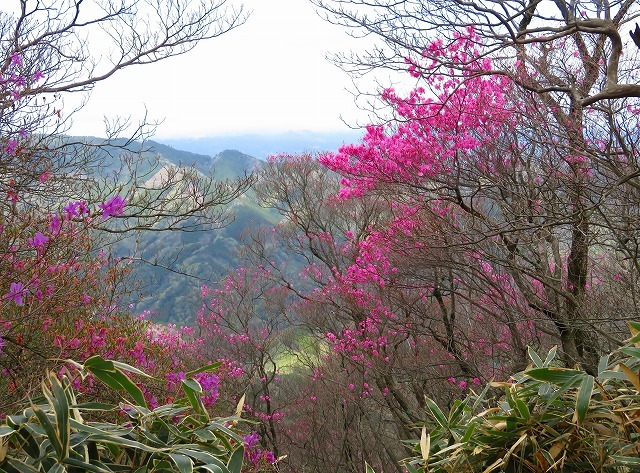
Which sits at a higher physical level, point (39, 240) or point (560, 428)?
point (39, 240)

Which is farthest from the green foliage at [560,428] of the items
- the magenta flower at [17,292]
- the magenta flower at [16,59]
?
the magenta flower at [16,59]

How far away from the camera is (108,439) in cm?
116

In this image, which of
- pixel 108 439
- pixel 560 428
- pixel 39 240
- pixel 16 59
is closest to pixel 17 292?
pixel 39 240

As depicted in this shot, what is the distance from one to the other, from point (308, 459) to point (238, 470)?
15.5m

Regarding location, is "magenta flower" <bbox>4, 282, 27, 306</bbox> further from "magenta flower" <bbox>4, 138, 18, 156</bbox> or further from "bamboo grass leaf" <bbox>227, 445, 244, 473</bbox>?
"bamboo grass leaf" <bbox>227, 445, 244, 473</bbox>

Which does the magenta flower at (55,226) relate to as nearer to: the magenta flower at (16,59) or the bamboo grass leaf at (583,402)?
the magenta flower at (16,59)

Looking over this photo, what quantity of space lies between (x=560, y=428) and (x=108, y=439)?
1.19m

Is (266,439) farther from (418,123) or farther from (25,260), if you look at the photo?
(25,260)

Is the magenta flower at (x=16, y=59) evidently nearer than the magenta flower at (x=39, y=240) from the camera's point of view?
No

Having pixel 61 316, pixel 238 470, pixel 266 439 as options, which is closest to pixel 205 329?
pixel 266 439

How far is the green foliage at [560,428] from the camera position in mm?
Result: 1287

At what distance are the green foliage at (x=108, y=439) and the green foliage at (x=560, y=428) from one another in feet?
2.08

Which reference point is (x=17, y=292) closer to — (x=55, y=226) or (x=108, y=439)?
(x=55, y=226)

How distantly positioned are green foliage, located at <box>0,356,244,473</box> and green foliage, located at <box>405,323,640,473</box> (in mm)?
635
